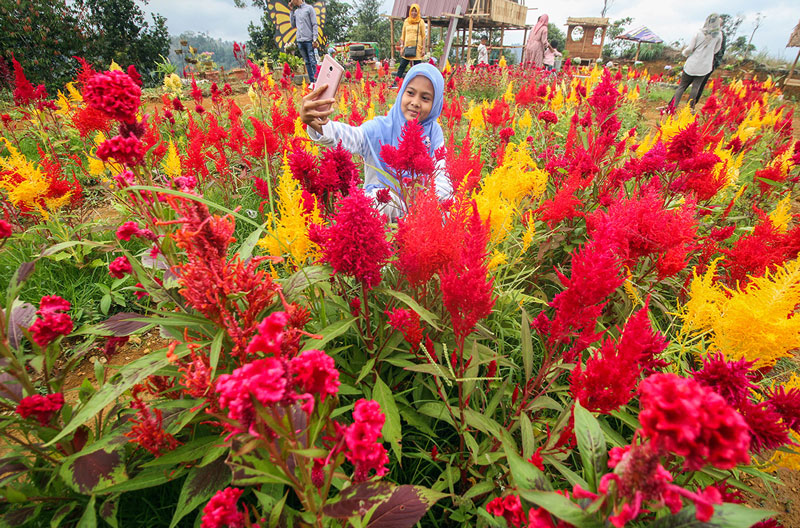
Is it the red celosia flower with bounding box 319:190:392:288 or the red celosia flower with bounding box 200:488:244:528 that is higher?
the red celosia flower with bounding box 319:190:392:288

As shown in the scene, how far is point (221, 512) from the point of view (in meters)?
0.72

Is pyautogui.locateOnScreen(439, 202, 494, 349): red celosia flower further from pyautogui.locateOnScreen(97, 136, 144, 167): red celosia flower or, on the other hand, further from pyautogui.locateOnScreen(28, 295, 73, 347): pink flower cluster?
pyautogui.locateOnScreen(28, 295, 73, 347): pink flower cluster

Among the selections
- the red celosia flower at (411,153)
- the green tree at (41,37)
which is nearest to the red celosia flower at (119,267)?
the red celosia flower at (411,153)

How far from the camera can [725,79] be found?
50.5 feet

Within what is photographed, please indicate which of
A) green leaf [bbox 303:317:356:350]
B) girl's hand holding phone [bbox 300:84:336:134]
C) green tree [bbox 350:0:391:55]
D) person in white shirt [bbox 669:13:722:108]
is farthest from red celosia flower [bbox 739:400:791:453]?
green tree [bbox 350:0:391:55]

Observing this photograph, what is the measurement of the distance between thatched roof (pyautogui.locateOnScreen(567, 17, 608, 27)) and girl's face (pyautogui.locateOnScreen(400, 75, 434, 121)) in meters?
25.4

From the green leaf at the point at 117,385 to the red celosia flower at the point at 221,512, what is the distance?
0.32 metres

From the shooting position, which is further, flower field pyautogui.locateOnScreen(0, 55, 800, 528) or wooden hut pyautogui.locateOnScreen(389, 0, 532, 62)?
wooden hut pyautogui.locateOnScreen(389, 0, 532, 62)

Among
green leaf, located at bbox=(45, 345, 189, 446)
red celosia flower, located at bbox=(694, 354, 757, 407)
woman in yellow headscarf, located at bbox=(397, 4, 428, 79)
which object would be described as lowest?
green leaf, located at bbox=(45, 345, 189, 446)

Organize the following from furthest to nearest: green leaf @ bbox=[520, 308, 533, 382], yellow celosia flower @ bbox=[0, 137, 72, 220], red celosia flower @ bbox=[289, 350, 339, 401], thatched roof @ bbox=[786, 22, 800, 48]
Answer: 1. thatched roof @ bbox=[786, 22, 800, 48]
2. yellow celosia flower @ bbox=[0, 137, 72, 220]
3. green leaf @ bbox=[520, 308, 533, 382]
4. red celosia flower @ bbox=[289, 350, 339, 401]

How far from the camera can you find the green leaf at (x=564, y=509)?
25.9 inches

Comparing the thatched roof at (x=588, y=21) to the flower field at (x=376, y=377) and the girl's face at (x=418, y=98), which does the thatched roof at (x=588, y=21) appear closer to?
the girl's face at (x=418, y=98)

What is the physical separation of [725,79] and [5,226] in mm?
22650

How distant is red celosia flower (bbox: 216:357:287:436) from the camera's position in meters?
0.52
